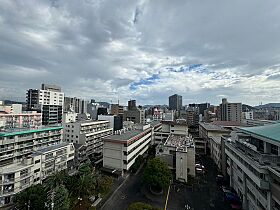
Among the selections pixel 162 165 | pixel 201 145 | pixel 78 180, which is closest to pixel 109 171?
pixel 78 180

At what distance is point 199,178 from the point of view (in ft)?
140

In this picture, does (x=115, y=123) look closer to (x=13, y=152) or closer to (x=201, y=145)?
(x=201, y=145)

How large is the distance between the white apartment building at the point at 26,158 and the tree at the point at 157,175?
2150cm

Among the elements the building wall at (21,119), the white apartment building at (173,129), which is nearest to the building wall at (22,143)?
the building wall at (21,119)

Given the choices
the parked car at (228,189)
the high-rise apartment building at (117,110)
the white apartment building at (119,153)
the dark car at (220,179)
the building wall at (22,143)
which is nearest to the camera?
the parked car at (228,189)

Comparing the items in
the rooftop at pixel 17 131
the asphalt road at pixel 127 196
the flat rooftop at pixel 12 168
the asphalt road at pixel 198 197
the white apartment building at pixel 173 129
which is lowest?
the asphalt road at pixel 198 197

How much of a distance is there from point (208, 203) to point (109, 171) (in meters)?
23.0

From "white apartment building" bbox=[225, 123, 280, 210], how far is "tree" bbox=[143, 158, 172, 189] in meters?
13.5

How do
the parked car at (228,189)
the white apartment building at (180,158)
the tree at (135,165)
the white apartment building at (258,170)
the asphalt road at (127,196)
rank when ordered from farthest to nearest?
1. the tree at (135,165)
2. the white apartment building at (180,158)
3. the parked car at (228,189)
4. the asphalt road at (127,196)
5. the white apartment building at (258,170)

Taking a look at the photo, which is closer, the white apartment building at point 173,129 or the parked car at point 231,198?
the parked car at point 231,198

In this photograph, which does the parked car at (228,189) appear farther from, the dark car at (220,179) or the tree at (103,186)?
the tree at (103,186)

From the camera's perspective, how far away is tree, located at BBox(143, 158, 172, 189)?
32.5 m

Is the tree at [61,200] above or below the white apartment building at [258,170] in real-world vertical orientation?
below

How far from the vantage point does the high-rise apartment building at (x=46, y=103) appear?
3723 inches
